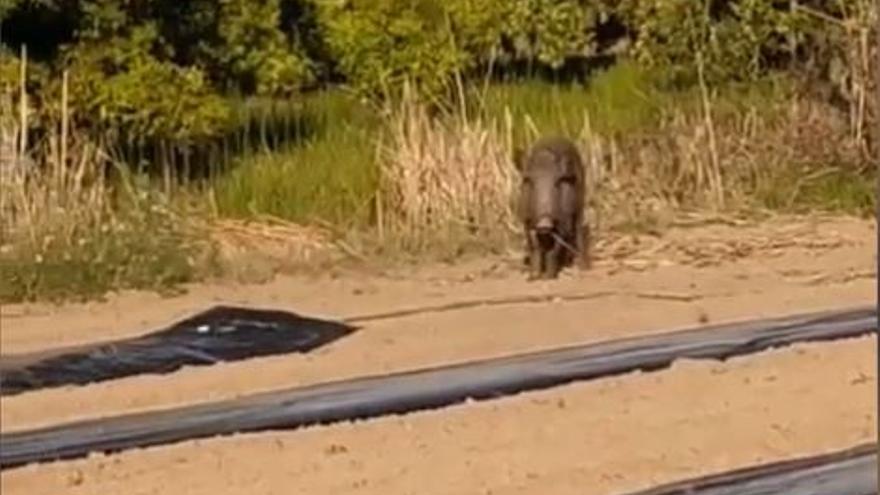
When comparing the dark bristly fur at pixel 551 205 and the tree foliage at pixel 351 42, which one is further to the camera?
the tree foliage at pixel 351 42

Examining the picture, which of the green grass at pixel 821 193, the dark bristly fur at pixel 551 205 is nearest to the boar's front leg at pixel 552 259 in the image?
the dark bristly fur at pixel 551 205

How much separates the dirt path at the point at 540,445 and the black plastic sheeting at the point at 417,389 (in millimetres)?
132

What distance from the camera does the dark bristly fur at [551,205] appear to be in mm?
11203

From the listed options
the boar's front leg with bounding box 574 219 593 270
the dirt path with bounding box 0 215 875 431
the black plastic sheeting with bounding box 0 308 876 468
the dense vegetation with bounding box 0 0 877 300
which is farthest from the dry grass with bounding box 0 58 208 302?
the black plastic sheeting with bounding box 0 308 876 468

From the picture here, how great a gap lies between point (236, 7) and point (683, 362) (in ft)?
17.3

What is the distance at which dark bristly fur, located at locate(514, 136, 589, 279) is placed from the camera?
11203 mm

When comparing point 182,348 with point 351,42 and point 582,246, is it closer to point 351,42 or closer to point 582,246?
point 582,246

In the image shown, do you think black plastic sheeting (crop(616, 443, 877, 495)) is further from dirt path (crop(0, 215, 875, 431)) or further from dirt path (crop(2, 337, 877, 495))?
dirt path (crop(0, 215, 875, 431))

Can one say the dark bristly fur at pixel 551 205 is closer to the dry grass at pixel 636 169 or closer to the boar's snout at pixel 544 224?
the boar's snout at pixel 544 224

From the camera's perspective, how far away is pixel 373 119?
1540 centimetres

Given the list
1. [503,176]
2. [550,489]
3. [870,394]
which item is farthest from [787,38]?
[550,489]

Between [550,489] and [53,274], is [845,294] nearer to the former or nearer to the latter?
[53,274]

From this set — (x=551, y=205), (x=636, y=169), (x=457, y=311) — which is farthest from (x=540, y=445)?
(x=636, y=169)

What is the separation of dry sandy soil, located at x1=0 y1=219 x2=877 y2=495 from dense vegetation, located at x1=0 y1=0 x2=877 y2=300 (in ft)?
2.34
